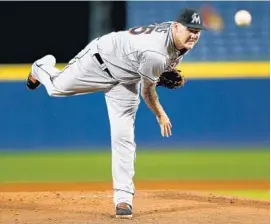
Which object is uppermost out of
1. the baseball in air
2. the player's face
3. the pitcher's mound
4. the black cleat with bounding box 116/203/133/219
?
the baseball in air

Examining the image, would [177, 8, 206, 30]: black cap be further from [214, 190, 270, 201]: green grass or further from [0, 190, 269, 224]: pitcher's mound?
[214, 190, 270, 201]: green grass

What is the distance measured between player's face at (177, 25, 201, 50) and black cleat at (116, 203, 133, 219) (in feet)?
3.29

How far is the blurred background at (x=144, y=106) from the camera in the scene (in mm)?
6254

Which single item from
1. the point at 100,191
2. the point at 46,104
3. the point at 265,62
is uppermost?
the point at 265,62

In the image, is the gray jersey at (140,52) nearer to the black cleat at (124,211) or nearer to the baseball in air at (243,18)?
the black cleat at (124,211)

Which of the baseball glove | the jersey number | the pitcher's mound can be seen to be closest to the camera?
the jersey number

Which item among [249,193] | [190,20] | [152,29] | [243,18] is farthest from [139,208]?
[243,18]

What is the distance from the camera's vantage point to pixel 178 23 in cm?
414

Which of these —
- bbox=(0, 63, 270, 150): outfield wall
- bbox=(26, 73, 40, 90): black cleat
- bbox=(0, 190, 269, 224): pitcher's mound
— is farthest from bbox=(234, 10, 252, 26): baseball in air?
bbox=(26, 73, 40, 90): black cleat

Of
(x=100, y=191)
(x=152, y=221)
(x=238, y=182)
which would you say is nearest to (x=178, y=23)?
(x=152, y=221)

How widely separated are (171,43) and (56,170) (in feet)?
8.31

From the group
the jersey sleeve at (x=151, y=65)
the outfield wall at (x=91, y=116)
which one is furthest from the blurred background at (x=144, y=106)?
the jersey sleeve at (x=151, y=65)

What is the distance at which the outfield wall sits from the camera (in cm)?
624

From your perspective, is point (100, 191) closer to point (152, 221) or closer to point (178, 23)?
point (152, 221)
